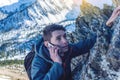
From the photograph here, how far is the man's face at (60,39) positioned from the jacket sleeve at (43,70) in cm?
25

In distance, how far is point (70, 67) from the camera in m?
4.66

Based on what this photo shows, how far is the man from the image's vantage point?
13.9ft

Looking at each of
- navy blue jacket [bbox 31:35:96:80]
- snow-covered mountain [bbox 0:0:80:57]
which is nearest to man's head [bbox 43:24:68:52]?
navy blue jacket [bbox 31:35:96:80]

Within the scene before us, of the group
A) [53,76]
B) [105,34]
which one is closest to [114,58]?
[105,34]

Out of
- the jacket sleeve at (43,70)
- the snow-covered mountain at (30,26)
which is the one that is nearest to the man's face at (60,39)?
the jacket sleeve at (43,70)

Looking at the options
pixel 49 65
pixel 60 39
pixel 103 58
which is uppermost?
pixel 60 39

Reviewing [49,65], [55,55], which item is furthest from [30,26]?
[55,55]

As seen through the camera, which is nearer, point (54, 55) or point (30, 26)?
point (54, 55)

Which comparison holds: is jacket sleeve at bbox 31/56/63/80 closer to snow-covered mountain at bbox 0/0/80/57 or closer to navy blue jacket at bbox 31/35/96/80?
navy blue jacket at bbox 31/35/96/80

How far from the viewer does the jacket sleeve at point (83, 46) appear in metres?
4.68

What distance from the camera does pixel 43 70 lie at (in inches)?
169

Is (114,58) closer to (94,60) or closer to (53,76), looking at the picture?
(94,60)

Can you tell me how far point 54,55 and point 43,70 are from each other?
20 cm

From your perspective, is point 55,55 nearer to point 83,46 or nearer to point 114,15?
point 83,46
